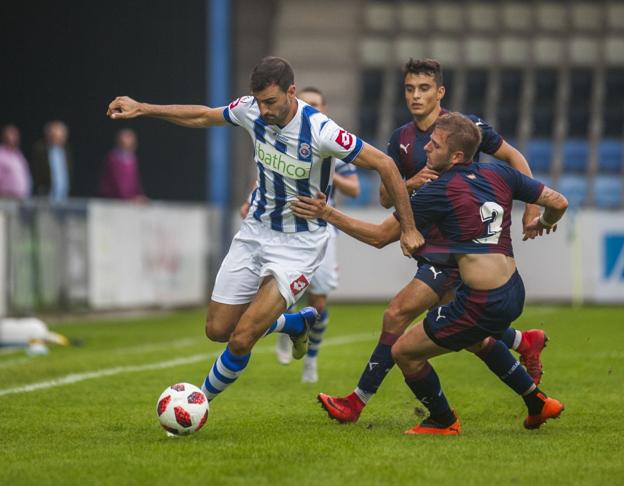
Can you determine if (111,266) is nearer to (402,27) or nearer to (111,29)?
(111,29)

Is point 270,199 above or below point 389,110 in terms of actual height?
above

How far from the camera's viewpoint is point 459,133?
21.7 feet

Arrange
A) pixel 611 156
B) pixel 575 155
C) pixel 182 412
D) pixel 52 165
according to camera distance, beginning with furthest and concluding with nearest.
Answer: pixel 575 155 → pixel 611 156 → pixel 52 165 → pixel 182 412

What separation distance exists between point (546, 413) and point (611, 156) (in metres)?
21.7

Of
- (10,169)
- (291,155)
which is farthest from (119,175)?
(291,155)

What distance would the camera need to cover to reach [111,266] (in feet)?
55.4

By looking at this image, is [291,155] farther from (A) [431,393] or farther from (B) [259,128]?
(A) [431,393]

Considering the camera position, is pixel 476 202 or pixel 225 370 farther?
pixel 225 370

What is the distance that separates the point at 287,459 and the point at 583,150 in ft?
75.1

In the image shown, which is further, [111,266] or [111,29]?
[111,29]

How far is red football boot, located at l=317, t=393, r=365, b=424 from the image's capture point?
7340mm

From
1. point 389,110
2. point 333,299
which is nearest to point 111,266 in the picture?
point 333,299

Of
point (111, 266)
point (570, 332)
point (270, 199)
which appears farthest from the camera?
point (111, 266)

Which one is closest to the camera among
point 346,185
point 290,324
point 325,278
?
point 290,324
